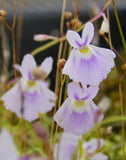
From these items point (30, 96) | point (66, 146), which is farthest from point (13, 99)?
point (66, 146)

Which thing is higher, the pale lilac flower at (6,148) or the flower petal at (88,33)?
the flower petal at (88,33)

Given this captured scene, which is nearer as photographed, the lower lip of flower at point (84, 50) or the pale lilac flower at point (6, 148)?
the pale lilac flower at point (6, 148)

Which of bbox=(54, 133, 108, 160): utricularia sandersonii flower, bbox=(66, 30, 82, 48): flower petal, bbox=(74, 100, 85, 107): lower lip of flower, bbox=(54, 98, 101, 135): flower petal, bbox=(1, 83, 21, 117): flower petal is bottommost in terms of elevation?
bbox=(54, 133, 108, 160): utricularia sandersonii flower

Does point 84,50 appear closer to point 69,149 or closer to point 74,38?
point 74,38

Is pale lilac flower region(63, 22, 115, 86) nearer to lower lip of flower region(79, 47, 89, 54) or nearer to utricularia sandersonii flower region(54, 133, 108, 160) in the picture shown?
lower lip of flower region(79, 47, 89, 54)

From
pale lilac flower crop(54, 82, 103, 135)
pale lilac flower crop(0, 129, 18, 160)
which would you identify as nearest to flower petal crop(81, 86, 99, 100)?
pale lilac flower crop(54, 82, 103, 135)

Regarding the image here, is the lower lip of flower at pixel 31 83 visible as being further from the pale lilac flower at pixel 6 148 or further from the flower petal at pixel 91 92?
the pale lilac flower at pixel 6 148

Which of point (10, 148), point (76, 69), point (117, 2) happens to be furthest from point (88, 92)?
point (117, 2)

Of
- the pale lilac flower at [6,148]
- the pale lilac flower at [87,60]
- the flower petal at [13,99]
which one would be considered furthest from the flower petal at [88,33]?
the pale lilac flower at [6,148]
